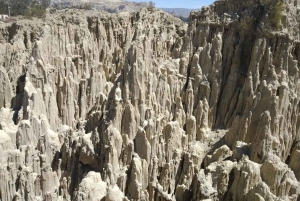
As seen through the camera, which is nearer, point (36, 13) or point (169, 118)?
point (169, 118)

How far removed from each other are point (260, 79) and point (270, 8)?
13.8ft

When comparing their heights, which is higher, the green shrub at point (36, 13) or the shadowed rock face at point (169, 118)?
the green shrub at point (36, 13)

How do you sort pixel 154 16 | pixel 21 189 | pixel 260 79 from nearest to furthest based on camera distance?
1. pixel 21 189
2. pixel 260 79
3. pixel 154 16

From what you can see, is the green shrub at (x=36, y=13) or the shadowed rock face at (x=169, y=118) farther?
the green shrub at (x=36, y=13)

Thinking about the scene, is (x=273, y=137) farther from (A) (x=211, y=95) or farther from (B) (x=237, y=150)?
(A) (x=211, y=95)

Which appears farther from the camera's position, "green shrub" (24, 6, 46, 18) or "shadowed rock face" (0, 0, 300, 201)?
"green shrub" (24, 6, 46, 18)

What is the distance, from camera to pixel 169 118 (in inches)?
722

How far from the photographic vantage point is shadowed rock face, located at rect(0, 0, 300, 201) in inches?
598

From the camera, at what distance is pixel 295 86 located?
17.3 meters

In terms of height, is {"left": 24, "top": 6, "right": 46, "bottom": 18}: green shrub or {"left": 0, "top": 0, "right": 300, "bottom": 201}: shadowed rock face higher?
{"left": 24, "top": 6, "right": 46, "bottom": 18}: green shrub

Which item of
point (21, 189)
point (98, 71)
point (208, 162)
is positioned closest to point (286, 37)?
point (208, 162)

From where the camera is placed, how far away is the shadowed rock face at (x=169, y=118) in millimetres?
15188

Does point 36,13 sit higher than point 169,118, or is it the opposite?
point 36,13

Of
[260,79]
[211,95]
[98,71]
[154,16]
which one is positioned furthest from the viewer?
[154,16]
